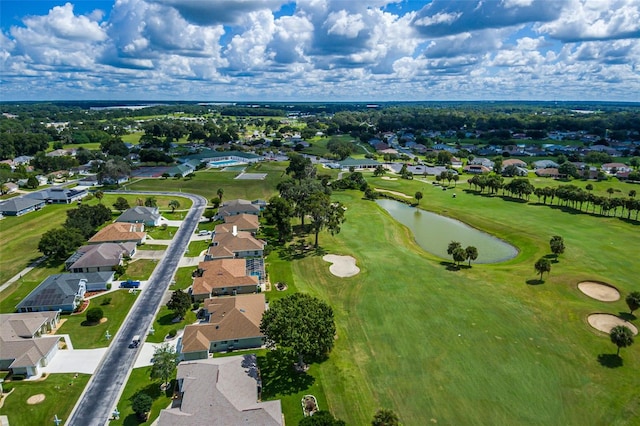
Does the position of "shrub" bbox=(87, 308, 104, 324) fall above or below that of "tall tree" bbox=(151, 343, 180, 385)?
below

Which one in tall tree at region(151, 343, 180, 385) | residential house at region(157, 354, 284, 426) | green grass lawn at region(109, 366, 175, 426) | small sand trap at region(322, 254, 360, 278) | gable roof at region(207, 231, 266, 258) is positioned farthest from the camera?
gable roof at region(207, 231, 266, 258)

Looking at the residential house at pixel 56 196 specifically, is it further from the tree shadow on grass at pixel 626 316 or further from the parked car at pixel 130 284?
the tree shadow on grass at pixel 626 316

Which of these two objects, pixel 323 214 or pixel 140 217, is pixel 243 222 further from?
pixel 140 217

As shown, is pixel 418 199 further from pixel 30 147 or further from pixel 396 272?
pixel 30 147

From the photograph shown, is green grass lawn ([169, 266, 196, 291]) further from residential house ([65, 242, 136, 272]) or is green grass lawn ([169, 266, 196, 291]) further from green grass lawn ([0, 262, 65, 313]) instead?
green grass lawn ([0, 262, 65, 313])

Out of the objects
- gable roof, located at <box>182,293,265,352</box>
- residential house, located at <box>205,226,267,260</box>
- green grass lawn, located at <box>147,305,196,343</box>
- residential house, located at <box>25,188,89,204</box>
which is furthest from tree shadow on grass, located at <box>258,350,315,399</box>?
residential house, located at <box>25,188,89,204</box>
